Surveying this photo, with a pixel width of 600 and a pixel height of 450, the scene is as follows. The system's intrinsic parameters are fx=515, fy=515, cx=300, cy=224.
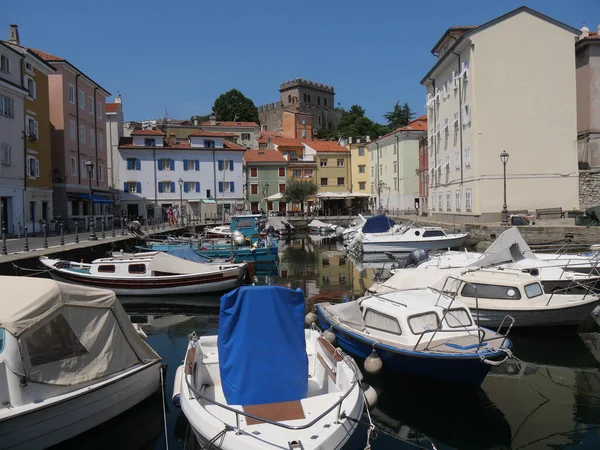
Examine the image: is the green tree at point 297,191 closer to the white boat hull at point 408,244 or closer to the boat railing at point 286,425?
the white boat hull at point 408,244

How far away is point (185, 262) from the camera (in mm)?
21031

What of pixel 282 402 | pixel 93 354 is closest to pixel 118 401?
pixel 93 354

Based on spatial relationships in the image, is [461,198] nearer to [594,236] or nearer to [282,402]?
[594,236]

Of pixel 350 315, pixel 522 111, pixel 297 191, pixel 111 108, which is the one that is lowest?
pixel 350 315

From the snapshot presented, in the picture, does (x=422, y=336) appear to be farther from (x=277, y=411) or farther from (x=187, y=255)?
(x=187, y=255)

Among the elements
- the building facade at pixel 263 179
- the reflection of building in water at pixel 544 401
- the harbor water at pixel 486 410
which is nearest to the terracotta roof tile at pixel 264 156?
the building facade at pixel 263 179

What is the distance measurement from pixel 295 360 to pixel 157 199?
57718 millimetres

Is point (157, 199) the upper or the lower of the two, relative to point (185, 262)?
upper

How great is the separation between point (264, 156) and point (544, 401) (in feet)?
217

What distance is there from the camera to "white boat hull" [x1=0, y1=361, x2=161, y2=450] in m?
7.09

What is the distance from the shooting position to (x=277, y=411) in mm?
6828

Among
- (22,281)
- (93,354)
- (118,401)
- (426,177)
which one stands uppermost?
(426,177)

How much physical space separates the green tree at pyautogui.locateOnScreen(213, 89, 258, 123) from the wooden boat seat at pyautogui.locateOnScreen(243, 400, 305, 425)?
10314 cm

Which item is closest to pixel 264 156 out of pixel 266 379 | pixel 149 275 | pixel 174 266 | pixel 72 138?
pixel 72 138
